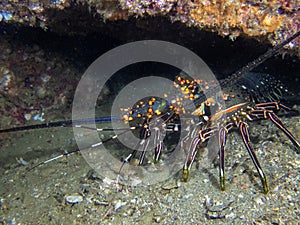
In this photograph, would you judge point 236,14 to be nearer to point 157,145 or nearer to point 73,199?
point 157,145

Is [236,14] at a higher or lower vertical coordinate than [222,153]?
higher

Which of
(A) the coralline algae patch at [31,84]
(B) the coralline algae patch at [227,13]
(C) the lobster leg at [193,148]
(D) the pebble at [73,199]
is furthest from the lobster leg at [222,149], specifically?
(A) the coralline algae patch at [31,84]

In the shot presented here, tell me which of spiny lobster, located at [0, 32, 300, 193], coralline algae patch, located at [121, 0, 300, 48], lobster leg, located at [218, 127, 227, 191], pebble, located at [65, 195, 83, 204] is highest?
coralline algae patch, located at [121, 0, 300, 48]

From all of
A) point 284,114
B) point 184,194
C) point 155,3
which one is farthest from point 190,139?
point 155,3

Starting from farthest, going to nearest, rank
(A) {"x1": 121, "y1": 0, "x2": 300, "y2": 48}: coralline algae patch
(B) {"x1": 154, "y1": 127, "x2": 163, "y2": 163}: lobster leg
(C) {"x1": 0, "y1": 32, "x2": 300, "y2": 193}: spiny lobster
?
(B) {"x1": 154, "y1": 127, "x2": 163, "y2": 163}: lobster leg
(C) {"x1": 0, "y1": 32, "x2": 300, "y2": 193}: spiny lobster
(A) {"x1": 121, "y1": 0, "x2": 300, "y2": 48}: coralline algae patch

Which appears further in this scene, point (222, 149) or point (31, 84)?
point (31, 84)

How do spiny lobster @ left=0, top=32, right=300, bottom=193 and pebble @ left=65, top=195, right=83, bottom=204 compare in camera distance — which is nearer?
pebble @ left=65, top=195, right=83, bottom=204

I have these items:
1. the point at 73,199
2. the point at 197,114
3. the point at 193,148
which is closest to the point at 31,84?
the point at 73,199

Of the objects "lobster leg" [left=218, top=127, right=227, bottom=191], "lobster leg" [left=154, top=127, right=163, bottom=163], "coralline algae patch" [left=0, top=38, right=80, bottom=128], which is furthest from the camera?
"coralline algae patch" [left=0, top=38, right=80, bottom=128]

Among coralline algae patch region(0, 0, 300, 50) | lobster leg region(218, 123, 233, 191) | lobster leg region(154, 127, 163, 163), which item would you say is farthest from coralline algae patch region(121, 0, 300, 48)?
lobster leg region(154, 127, 163, 163)

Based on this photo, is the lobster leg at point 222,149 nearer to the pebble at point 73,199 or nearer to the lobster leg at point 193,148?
the lobster leg at point 193,148

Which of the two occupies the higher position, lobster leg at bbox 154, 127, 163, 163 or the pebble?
lobster leg at bbox 154, 127, 163, 163

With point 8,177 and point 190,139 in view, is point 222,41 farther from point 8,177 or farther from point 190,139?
point 8,177

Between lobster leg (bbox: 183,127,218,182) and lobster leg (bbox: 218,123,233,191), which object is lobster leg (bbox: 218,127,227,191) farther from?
lobster leg (bbox: 183,127,218,182)
